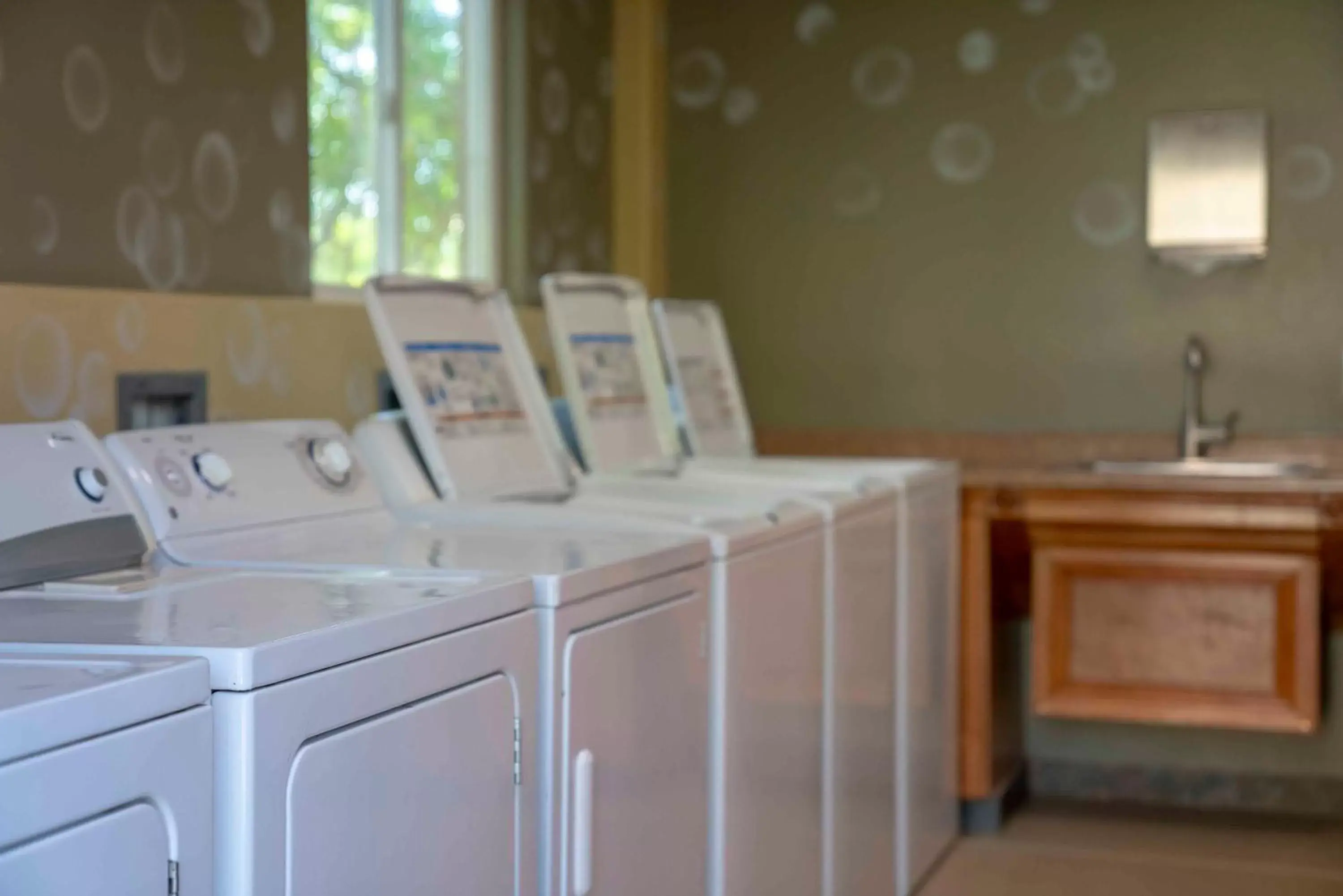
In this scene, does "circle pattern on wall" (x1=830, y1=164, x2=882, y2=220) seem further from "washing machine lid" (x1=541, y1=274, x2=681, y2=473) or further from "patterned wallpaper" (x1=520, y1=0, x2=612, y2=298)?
"washing machine lid" (x1=541, y1=274, x2=681, y2=473)

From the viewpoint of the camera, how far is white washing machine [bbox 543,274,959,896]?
296 centimetres

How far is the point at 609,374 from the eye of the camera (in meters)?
3.38

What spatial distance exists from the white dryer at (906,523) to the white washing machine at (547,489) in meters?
0.18

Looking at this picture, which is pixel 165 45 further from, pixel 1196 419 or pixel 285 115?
pixel 1196 419

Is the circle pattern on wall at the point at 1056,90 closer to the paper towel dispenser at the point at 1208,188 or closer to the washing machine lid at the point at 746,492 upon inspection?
the paper towel dispenser at the point at 1208,188

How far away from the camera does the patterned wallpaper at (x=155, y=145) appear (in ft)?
7.17

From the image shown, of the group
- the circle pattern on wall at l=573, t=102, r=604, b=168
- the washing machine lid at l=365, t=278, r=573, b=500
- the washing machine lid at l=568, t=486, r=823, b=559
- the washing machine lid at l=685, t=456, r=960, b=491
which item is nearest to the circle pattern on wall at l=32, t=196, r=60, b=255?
the washing machine lid at l=365, t=278, r=573, b=500

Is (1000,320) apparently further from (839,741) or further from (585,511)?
(585,511)

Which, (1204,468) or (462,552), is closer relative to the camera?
(462,552)

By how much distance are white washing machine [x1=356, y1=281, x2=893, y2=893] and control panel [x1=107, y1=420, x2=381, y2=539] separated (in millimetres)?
172

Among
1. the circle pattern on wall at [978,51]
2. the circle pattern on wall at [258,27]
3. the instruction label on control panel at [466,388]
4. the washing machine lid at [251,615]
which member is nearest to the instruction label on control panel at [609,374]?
the instruction label on control panel at [466,388]

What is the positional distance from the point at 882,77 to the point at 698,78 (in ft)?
1.70

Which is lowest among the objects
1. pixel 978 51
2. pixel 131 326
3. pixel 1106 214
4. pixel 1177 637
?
pixel 1177 637

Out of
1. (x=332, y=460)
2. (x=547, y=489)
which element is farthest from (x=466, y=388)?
(x=332, y=460)
